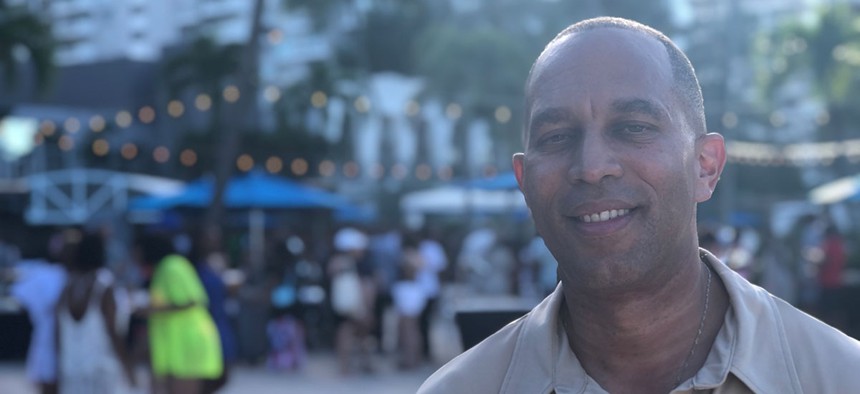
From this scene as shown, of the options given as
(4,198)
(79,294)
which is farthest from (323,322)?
(4,198)

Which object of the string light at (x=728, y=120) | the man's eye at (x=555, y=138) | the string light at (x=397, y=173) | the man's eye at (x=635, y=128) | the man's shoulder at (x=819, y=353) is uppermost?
the man's eye at (x=635, y=128)

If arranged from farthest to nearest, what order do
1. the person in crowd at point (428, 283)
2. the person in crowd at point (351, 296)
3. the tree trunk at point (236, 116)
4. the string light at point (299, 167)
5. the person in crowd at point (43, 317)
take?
1. the string light at point (299, 167)
2. the tree trunk at point (236, 116)
3. the person in crowd at point (428, 283)
4. the person in crowd at point (351, 296)
5. the person in crowd at point (43, 317)

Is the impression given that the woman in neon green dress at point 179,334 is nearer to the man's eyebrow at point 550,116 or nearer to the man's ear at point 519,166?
the man's ear at point 519,166

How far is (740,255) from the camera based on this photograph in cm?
1194

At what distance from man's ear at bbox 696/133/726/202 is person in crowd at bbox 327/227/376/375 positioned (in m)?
11.8

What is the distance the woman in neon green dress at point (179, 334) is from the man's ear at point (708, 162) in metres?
6.55

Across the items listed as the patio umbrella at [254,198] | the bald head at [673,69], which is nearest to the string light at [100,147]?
the patio umbrella at [254,198]

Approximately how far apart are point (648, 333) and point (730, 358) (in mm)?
185

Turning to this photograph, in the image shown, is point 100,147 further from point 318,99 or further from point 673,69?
point 673,69

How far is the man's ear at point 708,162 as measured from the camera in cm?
201

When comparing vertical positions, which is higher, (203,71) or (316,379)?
(203,71)

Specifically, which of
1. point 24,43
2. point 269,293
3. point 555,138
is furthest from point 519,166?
point 24,43

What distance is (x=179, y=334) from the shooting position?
8219mm

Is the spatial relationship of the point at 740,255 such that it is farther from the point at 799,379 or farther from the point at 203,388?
the point at 799,379
